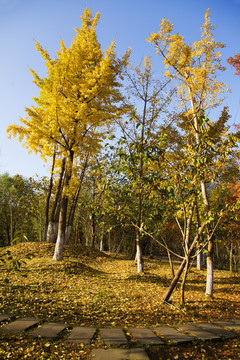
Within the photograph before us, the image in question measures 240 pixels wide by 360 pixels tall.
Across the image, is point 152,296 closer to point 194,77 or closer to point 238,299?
point 238,299

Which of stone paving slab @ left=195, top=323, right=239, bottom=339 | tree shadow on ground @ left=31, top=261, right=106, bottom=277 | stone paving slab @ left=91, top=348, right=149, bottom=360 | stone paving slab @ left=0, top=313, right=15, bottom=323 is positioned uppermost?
stone paving slab @ left=91, top=348, right=149, bottom=360

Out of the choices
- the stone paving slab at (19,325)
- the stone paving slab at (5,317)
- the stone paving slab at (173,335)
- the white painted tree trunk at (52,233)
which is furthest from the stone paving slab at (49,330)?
the white painted tree trunk at (52,233)

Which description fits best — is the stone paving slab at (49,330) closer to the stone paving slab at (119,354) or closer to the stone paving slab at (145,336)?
the stone paving slab at (119,354)

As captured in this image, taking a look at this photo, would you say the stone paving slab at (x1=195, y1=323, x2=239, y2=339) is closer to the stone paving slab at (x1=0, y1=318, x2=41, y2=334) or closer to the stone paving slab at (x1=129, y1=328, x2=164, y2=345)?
the stone paving slab at (x1=129, y1=328, x2=164, y2=345)


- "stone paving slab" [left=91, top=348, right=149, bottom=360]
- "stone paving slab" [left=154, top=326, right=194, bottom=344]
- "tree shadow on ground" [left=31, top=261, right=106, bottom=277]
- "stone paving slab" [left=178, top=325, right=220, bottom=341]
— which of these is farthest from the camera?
"tree shadow on ground" [left=31, top=261, right=106, bottom=277]

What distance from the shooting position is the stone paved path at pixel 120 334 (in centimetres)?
250

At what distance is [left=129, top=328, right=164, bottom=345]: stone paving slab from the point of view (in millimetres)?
2766

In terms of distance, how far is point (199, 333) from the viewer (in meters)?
3.13

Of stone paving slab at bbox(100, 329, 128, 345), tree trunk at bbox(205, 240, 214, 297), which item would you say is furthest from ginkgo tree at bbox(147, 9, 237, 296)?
stone paving slab at bbox(100, 329, 128, 345)

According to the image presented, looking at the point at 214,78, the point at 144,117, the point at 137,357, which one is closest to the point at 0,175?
the point at 144,117

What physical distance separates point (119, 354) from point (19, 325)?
4.97 feet

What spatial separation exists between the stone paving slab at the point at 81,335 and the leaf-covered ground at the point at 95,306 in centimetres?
11

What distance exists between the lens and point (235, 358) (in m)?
2.61

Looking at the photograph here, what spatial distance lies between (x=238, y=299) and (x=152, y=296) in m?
2.60
